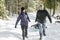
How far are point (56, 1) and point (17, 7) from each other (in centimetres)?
1240

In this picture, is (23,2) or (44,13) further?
(23,2)

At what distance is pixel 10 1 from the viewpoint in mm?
43969

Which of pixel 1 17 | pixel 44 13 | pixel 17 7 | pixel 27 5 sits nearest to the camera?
pixel 44 13

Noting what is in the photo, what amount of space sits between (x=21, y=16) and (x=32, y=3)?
149ft

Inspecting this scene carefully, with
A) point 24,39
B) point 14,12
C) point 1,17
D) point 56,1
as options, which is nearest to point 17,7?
point 14,12

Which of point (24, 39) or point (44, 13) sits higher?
point (44, 13)

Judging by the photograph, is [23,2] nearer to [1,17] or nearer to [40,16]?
[1,17]

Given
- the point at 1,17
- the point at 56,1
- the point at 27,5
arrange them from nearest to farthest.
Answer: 1. the point at 1,17
2. the point at 56,1
3. the point at 27,5

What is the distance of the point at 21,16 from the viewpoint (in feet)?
38.2

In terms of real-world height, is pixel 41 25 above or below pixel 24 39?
above

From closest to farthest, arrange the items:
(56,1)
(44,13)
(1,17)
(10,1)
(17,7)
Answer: (44,13)
(1,17)
(56,1)
(10,1)
(17,7)

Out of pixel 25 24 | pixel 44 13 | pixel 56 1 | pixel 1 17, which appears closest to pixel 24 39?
pixel 25 24

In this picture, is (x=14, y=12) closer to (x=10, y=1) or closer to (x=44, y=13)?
(x=10, y=1)

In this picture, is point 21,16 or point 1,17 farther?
point 1,17
